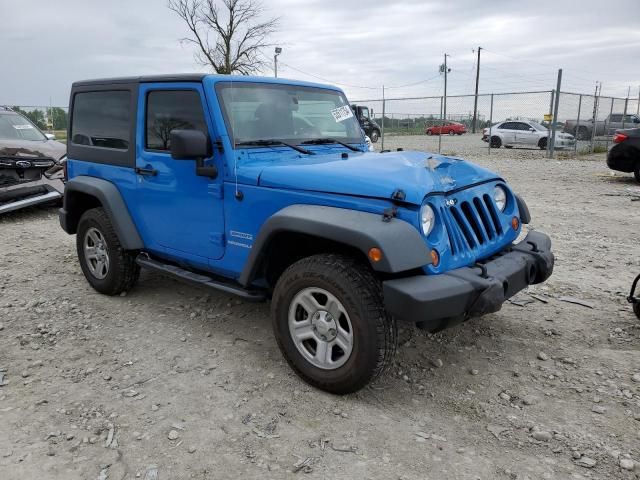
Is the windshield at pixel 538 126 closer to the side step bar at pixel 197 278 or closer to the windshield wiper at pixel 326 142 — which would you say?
the windshield wiper at pixel 326 142

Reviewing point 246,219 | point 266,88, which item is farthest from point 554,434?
point 266,88

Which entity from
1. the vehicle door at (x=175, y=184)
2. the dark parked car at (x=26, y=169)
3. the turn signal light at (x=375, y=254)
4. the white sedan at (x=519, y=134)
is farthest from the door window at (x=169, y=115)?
the white sedan at (x=519, y=134)

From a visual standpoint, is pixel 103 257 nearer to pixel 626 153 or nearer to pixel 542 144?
pixel 626 153

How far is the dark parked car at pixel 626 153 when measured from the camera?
35.3ft

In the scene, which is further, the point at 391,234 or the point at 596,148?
the point at 596,148

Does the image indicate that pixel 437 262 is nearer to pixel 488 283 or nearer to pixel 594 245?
pixel 488 283

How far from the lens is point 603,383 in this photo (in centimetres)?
319

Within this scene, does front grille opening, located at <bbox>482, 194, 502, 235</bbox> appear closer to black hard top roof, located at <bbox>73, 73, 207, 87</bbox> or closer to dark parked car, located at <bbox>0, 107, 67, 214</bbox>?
black hard top roof, located at <bbox>73, 73, 207, 87</bbox>

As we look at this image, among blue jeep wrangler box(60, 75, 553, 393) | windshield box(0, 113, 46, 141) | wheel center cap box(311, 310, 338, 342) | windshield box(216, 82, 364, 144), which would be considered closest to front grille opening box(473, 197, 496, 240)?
blue jeep wrangler box(60, 75, 553, 393)

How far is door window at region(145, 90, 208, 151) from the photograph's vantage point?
3682 mm

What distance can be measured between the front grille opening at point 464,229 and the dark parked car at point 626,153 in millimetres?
9619

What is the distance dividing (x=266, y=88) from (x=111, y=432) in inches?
99.7

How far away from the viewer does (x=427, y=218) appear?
2.88 metres

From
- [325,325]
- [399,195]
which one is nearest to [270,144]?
[399,195]
